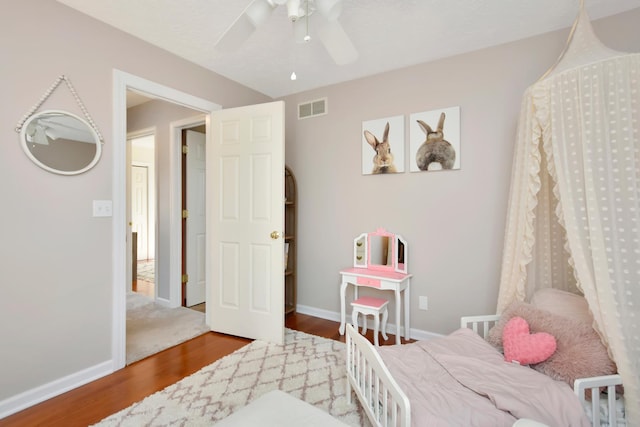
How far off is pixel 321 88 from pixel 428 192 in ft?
5.31

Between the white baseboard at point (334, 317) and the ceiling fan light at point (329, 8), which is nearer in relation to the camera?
the ceiling fan light at point (329, 8)

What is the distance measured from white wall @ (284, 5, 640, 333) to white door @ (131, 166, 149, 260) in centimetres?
468

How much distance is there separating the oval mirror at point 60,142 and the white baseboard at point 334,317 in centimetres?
243

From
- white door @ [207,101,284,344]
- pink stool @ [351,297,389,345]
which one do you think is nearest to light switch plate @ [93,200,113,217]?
white door @ [207,101,284,344]

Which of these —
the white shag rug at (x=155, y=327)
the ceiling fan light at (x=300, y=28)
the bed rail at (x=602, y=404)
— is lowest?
the white shag rug at (x=155, y=327)

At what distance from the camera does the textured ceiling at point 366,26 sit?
6.45 feet

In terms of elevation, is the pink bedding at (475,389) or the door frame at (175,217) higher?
the door frame at (175,217)

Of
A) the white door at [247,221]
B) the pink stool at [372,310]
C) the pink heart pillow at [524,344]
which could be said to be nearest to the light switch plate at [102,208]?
the white door at [247,221]

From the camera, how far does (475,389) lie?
56.5 inches

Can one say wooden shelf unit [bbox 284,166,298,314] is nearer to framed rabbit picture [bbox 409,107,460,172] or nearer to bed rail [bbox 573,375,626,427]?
framed rabbit picture [bbox 409,107,460,172]

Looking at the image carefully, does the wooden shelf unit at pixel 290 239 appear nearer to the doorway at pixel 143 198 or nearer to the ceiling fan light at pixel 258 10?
the ceiling fan light at pixel 258 10

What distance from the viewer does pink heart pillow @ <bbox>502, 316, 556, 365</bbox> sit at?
1.56 meters

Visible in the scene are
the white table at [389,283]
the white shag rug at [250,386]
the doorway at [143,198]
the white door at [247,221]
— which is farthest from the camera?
the doorway at [143,198]

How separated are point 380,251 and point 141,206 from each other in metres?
5.94
